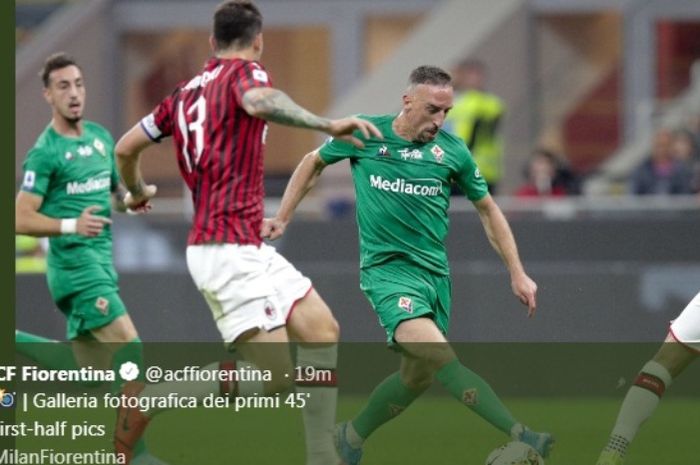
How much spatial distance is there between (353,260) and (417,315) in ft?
18.7

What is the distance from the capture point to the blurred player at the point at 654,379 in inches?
341

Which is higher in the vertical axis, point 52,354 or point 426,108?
point 426,108

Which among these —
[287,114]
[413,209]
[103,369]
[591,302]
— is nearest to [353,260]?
[591,302]

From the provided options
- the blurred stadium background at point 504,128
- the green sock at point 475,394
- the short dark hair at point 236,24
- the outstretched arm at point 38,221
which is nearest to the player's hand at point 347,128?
the short dark hair at point 236,24

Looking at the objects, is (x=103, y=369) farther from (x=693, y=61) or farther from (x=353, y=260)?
(x=693, y=61)

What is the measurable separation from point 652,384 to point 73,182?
141 inches

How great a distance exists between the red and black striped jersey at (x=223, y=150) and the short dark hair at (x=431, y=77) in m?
1.09

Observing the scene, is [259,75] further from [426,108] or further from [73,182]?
[73,182]

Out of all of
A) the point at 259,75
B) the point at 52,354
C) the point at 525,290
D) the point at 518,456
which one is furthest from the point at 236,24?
the point at 52,354

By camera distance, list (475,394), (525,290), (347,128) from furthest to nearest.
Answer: (525,290) < (475,394) < (347,128)

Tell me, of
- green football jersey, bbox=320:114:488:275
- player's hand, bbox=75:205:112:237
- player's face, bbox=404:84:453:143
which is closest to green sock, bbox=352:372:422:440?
green football jersey, bbox=320:114:488:275

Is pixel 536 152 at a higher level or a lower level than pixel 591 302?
higher

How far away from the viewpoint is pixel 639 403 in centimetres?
874

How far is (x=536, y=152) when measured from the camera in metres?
16.0
